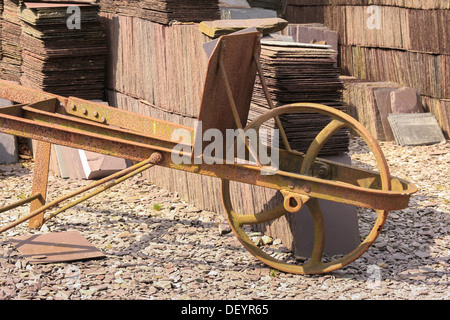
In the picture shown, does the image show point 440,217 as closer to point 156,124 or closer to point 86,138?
point 156,124

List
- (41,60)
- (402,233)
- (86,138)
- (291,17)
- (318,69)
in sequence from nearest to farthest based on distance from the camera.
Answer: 1. (86,138)
2. (318,69)
3. (402,233)
4. (41,60)
5. (291,17)

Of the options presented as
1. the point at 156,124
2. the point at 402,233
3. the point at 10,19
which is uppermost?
the point at 10,19

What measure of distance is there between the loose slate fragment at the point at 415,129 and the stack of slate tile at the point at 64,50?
13.5 feet

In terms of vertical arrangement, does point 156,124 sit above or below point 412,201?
above

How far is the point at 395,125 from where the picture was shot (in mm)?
10523

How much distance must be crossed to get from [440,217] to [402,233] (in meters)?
0.63

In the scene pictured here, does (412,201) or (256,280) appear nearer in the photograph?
(256,280)

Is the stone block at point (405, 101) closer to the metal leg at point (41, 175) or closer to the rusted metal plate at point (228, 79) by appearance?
the rusted metal plate at point (228, 79)

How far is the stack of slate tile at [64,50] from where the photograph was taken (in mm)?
8836

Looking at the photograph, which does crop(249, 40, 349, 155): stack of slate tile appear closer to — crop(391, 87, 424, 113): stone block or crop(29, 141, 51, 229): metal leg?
crop(29, 141, 51, 229): metal leg

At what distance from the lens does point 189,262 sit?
19.3 ft

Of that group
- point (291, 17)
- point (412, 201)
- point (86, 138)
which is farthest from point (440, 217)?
point (291, 17)
